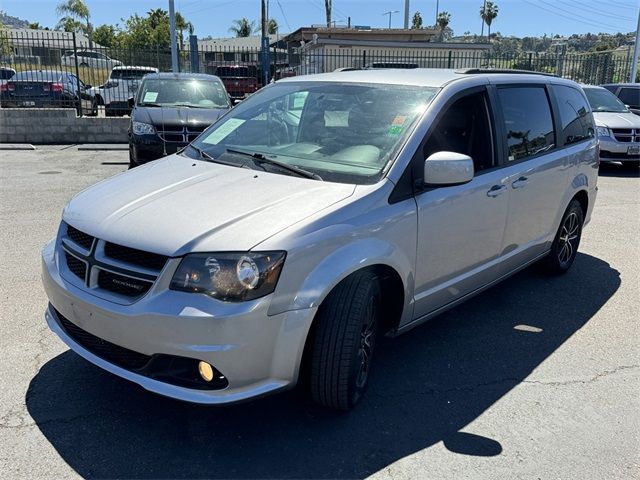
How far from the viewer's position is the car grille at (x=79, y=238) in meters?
2.92

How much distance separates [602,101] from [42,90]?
14.2m

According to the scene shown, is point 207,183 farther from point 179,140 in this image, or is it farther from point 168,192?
point 179,140

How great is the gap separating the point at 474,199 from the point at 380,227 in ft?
3.30

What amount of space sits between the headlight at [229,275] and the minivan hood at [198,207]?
5 centimetres

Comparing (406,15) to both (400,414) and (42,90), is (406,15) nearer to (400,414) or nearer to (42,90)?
(42,90)

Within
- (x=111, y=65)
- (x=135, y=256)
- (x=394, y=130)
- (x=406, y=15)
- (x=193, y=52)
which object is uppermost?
(x=406, y=15)

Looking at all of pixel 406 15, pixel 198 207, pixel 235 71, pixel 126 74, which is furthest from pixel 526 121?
pixel 406 15

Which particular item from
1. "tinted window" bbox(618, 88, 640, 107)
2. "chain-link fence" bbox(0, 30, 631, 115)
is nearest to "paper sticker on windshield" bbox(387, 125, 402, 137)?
"chain-link fence" bbox(0, 30, 631, 115)

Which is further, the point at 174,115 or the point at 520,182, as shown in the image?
the point at 174,115

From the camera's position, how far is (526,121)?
14.6 feet

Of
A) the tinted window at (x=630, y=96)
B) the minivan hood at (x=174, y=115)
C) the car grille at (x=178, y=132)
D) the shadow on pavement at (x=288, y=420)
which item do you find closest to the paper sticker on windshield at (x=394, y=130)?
the shadow on pavement at (x=288, y=420)

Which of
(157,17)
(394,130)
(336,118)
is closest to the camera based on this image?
(394,130)

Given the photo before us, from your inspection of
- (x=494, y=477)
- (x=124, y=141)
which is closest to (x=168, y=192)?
(x=494, y=477)

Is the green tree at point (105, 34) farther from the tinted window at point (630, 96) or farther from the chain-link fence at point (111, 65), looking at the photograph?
the tinted window at point (630, 96)
